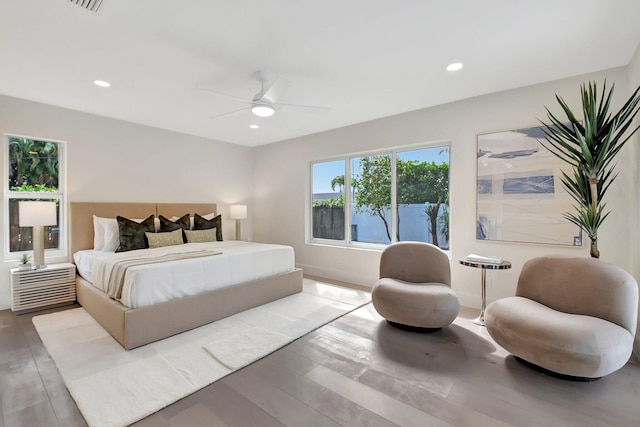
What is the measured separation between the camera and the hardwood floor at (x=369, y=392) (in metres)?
1.72

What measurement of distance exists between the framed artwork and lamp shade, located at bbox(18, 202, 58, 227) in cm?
527

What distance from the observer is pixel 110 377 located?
6.93 feet

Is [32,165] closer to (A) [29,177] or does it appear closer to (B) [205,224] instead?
(A) [29,177]

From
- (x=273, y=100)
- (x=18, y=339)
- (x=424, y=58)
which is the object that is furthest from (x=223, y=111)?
(x=18, y=339)

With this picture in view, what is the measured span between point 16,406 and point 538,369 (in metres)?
3.65

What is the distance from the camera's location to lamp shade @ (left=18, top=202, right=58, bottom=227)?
3313mm

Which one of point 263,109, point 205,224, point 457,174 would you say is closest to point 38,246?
point 205,224

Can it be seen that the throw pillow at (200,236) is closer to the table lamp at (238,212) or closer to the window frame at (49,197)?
the table lamp at (238,212)

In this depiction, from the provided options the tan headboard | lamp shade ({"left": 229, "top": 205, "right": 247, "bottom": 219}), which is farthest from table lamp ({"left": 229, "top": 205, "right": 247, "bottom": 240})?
the tan headboard

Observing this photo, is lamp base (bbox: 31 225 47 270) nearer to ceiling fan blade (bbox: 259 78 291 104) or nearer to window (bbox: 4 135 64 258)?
window (bbox: 4 135 64 258)

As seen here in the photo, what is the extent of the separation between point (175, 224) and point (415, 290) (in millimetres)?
3753

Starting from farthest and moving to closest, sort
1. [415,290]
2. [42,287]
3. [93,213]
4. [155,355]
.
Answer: [93,213] < [42,287] < [415,290] < [155,355]

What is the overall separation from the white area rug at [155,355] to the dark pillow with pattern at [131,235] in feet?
2.94

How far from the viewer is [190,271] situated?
2.98 m
